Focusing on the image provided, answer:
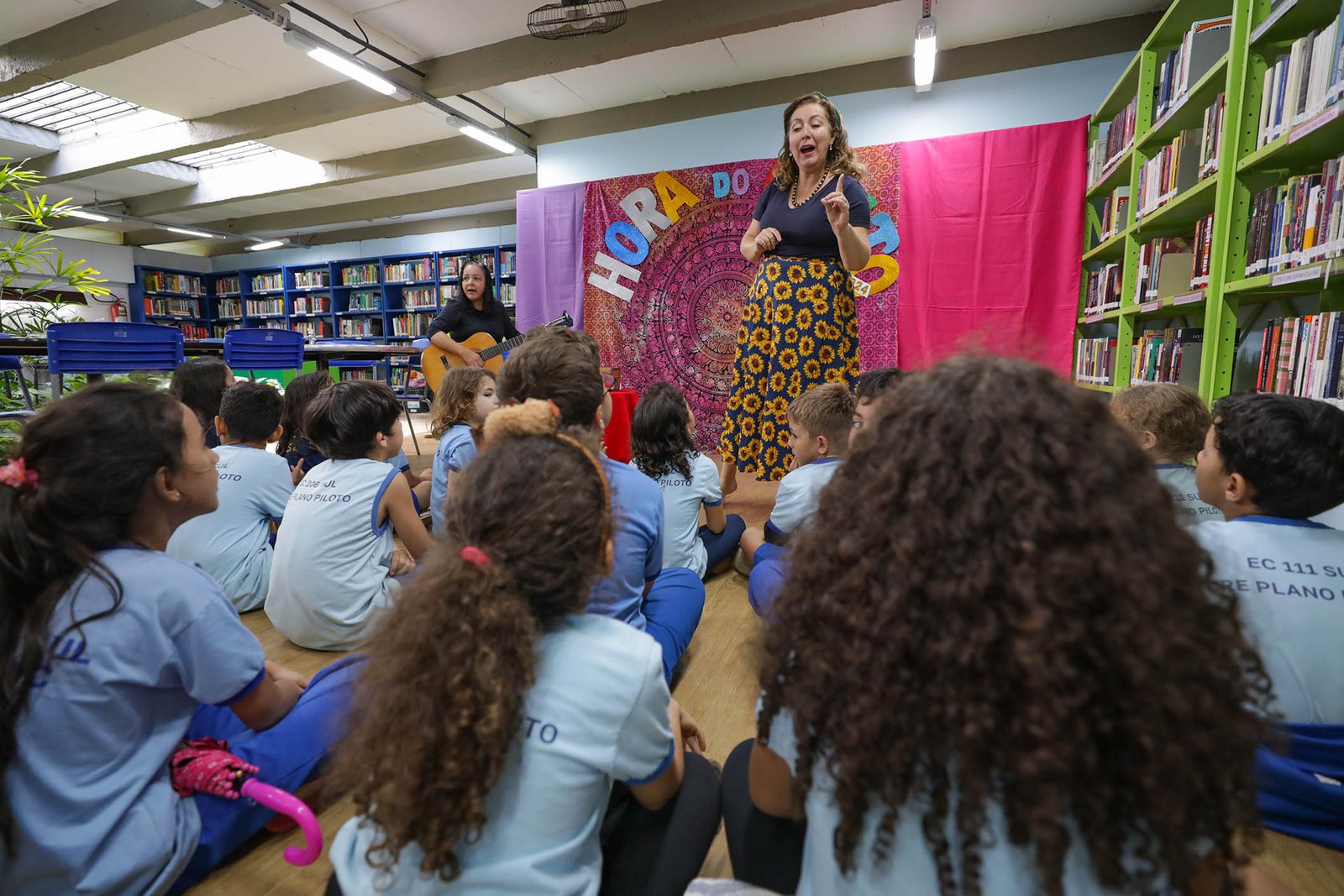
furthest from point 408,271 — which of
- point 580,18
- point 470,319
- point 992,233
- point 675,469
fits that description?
point 675,469

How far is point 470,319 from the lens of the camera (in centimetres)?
434

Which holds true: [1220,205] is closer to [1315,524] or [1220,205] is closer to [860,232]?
[860,232]

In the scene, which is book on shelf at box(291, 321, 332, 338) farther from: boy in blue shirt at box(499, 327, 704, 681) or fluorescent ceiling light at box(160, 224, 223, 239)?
boy in blue shirt at box(499, 327, 704, 681)

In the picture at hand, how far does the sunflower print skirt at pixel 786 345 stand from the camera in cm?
248

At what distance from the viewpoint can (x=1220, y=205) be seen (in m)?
2.02

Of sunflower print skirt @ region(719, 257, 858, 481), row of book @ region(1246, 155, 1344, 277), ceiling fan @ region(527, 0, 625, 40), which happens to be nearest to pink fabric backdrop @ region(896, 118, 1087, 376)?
sunflower print skirt @ region(719, 257, 858, 481)

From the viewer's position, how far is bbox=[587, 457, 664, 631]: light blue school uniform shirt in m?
1.27

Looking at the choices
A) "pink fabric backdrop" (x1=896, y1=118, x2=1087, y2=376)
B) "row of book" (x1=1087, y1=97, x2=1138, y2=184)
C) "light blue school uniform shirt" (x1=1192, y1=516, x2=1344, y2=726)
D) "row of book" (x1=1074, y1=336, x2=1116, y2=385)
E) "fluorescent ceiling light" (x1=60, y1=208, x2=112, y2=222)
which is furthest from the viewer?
"fluorescent ceiling light" (x1=60, y1=208, x2=112, y2=222)

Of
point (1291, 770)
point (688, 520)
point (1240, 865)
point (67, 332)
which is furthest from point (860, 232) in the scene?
point (67, 332)

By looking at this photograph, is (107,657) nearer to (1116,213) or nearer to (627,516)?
(627,516)

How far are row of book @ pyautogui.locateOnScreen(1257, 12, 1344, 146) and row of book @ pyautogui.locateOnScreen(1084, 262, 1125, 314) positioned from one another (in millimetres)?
1371

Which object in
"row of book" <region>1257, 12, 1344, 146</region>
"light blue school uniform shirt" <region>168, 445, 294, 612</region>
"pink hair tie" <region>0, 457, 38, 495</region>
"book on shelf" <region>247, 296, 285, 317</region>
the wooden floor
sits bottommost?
the wooden floor

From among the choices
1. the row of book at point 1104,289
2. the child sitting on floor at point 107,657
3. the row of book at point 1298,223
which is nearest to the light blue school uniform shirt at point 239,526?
the child sitting on floor at point 107,657

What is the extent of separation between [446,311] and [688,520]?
2955mm
